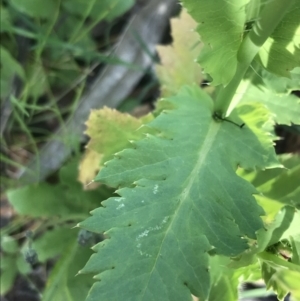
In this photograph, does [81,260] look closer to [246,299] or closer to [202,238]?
[202,238]

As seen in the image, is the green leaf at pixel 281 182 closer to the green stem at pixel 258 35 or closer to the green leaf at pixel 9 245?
the green stem at pixel 258 35

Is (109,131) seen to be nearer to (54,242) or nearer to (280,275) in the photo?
(54,242)

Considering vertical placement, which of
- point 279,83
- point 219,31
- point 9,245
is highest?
point 219,31

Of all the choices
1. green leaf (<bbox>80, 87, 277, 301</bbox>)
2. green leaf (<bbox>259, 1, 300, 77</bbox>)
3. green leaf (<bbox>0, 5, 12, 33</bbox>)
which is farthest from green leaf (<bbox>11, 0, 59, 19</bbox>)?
green leaf (<bbox>259, 1, 300, 77</bbox>)

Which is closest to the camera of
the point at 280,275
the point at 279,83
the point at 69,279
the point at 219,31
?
the point at 280,275

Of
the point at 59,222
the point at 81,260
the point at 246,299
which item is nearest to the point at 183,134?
the point at 81,260

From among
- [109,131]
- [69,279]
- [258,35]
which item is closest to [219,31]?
[258,35]

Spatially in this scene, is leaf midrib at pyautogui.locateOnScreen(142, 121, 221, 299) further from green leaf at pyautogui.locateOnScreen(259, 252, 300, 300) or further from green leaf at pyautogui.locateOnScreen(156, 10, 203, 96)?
green leaf at pyautogui.locateOnScreen(156, 10, 203, 96)

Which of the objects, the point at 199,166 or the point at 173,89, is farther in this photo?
the point at 173,89
